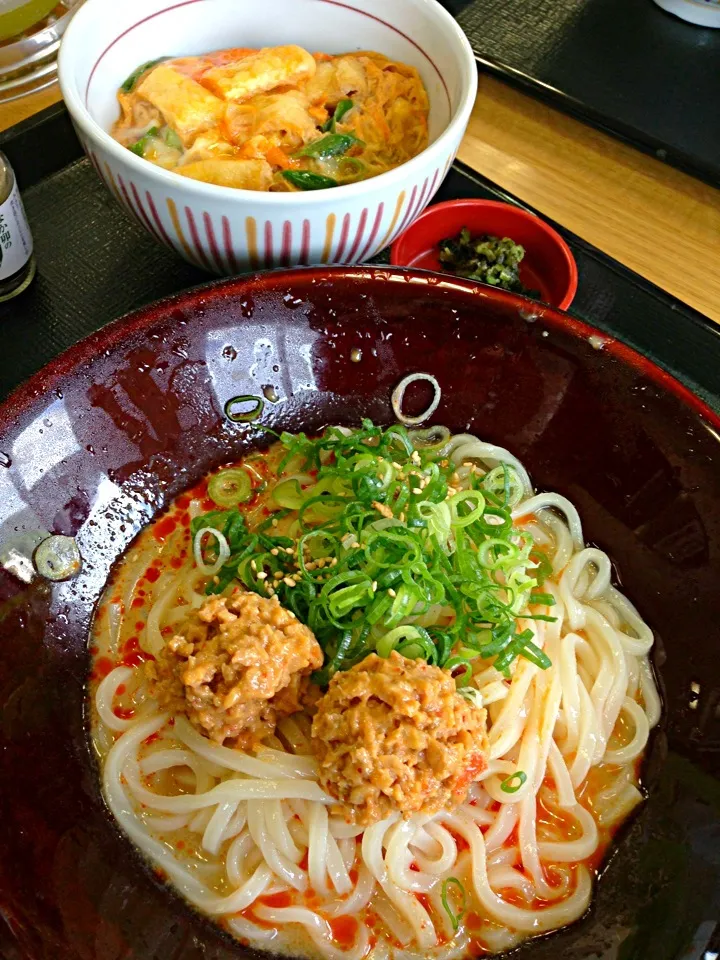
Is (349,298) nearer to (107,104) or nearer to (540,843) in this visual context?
(107,104)

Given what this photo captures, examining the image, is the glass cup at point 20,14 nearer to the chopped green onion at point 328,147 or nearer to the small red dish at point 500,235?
the chopped green onion at point 328,147

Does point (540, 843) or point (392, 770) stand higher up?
point (392, 770)

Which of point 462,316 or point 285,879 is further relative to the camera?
point 462,316

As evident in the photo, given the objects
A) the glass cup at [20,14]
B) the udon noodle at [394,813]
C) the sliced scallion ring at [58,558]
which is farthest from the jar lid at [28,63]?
the udon noodle at [394,813]

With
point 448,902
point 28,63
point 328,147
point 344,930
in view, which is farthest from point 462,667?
point 28,63

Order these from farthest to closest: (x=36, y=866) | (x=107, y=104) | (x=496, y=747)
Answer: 1. (x=107, y=104)
2. (x=496, y=747)
3. (x=36, y=866)

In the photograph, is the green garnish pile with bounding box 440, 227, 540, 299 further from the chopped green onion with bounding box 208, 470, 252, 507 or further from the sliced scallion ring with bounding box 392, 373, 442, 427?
the chopped green onion with bounding box 208, 470, 252, 507

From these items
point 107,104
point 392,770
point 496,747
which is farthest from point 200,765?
point 107,104
